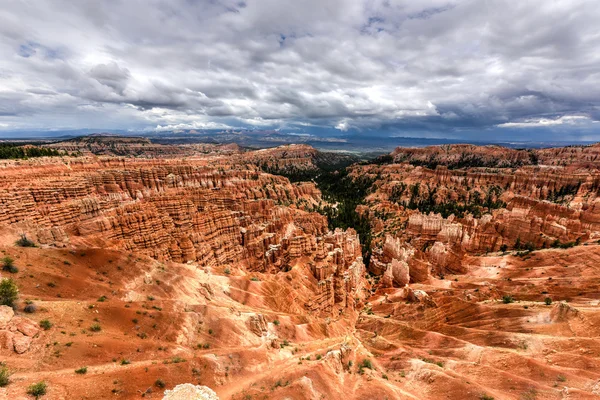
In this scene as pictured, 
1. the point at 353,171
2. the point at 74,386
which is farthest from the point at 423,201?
the point at 74,386

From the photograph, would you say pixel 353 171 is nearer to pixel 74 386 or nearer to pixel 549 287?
pixel 549 287

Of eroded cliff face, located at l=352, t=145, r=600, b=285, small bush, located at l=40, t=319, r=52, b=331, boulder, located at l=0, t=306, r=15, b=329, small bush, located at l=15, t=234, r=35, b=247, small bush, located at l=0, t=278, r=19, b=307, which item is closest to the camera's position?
boulder, located at l=0, t=306, r=15, b=329

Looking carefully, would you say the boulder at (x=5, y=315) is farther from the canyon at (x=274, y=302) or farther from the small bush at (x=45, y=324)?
the small bush at (x=45, y=324)

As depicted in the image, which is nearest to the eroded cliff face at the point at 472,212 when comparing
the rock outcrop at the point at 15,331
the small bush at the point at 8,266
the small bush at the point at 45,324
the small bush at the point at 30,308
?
the small bush at the point at 45,324

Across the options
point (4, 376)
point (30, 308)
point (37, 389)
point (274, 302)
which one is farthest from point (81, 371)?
point (274, 302)

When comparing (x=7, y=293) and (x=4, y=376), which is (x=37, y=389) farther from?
(x=7, y=293)

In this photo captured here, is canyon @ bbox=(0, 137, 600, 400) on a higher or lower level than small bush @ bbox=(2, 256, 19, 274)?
lower

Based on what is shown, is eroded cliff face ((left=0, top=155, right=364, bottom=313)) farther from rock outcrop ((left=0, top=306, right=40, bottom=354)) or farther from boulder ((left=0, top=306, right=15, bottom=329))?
rock outcrop ((left=0, top=306, right=40, bottom=354))

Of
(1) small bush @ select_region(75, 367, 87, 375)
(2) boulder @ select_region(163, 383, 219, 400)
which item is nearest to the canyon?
(1) small bush @ select_region(75, 367, 87, 375)
